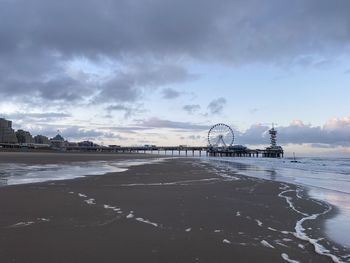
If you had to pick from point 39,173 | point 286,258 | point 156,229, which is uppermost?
point 39,173

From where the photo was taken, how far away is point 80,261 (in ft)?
21.5

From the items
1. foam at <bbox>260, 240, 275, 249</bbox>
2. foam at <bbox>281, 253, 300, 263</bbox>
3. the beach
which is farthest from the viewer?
foam at <bbox>260, 240, 275, 249</bbox>

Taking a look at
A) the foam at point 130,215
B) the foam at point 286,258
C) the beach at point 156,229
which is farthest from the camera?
the foam at point 130,215

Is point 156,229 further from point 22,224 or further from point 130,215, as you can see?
point 22,224

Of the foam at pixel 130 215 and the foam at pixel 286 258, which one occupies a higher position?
the foam at pixel 130 215

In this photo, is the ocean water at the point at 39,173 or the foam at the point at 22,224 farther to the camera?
the ocean water at the point at 39,173

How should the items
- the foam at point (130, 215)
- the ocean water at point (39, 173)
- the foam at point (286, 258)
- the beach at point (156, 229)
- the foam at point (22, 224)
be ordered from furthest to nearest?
the ocean water at point (39, 173), the foam at point (130, 215), the foam at point (22, 224), the beach at point (156, 229), the foam at point (286, 258)

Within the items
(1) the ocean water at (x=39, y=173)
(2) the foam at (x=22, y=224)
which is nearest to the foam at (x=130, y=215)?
(2) the foam at (x=22, y=224)

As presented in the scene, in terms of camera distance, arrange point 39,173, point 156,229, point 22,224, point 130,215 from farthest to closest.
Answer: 1. point 39,173
2. point 130,215
3. point 22,224
4. point 156,229

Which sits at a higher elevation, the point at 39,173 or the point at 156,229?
the point at 39,173

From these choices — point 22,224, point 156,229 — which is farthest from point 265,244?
point 22,224

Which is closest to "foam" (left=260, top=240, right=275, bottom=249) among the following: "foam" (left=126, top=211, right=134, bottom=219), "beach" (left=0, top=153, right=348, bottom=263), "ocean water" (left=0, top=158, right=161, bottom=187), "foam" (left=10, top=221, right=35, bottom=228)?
"beach" (left=0, top=153, right=348, bottom=263)

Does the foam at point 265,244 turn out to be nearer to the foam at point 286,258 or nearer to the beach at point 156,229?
the beach at point 156,229

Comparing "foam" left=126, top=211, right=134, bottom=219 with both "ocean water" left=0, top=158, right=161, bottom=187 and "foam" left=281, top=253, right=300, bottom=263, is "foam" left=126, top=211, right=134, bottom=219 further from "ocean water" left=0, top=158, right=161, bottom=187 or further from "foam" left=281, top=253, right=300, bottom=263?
"ocean water" left=0, top=158, right=161, bottom=187
